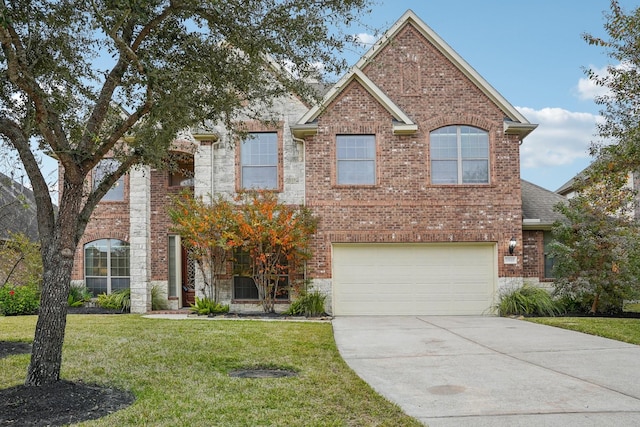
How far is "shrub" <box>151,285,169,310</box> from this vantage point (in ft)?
56.7

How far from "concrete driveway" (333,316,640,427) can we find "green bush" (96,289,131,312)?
24.1 ft

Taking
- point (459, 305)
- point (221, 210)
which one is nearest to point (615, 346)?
point (459, 305)

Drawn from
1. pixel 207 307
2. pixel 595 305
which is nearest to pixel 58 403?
pixel 207 307

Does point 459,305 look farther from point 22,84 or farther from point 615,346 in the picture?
point 22,84

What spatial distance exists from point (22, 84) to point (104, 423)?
358 centimetres

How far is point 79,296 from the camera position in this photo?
17.6 meters

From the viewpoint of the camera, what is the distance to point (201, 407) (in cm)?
591

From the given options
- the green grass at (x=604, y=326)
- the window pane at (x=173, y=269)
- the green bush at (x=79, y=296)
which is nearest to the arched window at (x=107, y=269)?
the green bush at (x=79, y=296)

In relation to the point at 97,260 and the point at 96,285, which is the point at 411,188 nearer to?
the point at 97,260

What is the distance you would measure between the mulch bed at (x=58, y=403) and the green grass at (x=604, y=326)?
914 cm

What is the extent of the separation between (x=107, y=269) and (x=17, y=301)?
2604 millimetres

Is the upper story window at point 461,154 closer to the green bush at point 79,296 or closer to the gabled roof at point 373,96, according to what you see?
the gabled roof at point 373,96

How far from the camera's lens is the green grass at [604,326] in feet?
37.0

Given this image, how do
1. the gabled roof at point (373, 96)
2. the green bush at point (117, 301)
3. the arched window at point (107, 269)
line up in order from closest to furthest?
the gabled roof at point (373, 96), the green bush at point (117, 301), the arched window at point (107, 269)
